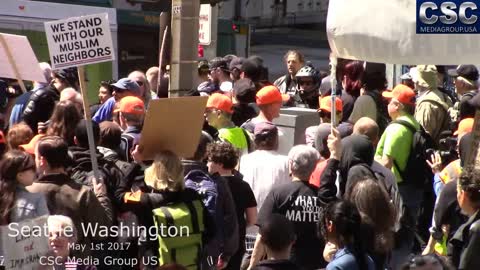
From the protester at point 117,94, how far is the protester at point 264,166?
2.05 m

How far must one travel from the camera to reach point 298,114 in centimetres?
1014

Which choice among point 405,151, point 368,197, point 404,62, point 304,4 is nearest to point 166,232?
point 368,197

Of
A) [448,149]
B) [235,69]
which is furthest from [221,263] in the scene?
[235,69]

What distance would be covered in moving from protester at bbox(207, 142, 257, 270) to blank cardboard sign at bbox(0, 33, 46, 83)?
8.73 feet

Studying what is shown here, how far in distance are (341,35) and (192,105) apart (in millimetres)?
1465

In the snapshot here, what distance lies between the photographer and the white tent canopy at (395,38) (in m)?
5.89

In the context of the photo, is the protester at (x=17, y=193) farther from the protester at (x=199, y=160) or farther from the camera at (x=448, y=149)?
the camera at (x=448, y=149)

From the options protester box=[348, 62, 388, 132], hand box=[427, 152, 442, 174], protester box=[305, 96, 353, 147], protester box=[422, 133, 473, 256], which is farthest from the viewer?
protester box=[348, 62, 388, 132]

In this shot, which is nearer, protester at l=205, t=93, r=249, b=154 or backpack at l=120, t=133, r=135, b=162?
backpack at l=120, t=133, r=135, b=162

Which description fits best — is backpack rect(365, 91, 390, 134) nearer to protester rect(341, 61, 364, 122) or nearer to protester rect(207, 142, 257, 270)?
protester rect(341, 61, 364, 122)

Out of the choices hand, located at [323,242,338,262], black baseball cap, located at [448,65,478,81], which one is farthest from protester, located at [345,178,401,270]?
black baseball cap, located at [448,65,478,81]

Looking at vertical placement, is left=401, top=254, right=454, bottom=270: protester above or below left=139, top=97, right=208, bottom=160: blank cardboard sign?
below

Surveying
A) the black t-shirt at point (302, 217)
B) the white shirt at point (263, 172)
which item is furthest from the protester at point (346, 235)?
the white shirt at point (263, 172)

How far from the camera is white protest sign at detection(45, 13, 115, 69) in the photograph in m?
7.49
